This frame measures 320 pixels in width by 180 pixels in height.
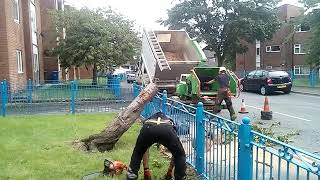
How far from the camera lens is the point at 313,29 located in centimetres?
3006

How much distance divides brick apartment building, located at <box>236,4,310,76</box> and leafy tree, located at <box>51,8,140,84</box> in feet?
80.2

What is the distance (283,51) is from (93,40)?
31.2 m

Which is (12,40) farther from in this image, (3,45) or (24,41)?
(24,41)

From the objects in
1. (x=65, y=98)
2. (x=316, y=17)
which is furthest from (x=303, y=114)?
(x=316, y=17)

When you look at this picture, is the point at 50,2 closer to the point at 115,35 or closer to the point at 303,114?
the point at 115,35

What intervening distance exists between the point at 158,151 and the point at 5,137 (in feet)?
13.9

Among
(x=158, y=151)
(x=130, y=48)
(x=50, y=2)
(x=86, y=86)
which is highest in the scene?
(x=50, y=2)

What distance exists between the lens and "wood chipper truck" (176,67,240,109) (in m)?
13.7

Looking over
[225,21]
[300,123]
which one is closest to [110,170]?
[300,123]

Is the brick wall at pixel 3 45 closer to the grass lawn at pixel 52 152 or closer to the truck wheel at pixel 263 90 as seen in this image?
the grass lawn at pixel 52 152

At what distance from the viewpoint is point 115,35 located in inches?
904

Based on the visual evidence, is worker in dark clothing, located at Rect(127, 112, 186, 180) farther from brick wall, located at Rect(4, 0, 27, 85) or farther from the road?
brick wall, located at Rect(4, 0, 27, 85)

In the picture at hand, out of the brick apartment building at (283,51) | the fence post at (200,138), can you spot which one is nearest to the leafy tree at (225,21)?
the brick apartment building at (283,51)

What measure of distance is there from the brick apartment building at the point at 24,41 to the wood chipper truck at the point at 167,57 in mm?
6166
